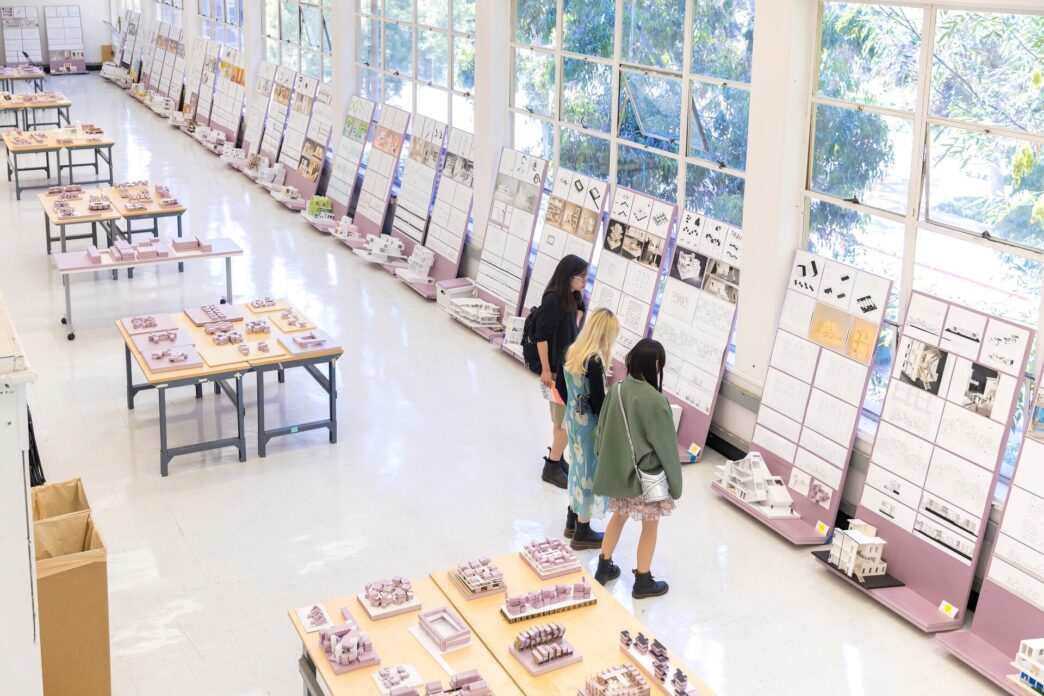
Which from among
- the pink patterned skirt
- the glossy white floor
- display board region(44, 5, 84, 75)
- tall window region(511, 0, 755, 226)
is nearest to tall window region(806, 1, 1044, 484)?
tall window region(511, 0, 755, 226)

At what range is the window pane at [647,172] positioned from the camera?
9711 mm

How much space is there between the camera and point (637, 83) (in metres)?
10.0

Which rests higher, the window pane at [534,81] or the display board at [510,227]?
the window pane at [534,81]

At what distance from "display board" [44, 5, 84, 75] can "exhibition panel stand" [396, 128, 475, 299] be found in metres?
19.5

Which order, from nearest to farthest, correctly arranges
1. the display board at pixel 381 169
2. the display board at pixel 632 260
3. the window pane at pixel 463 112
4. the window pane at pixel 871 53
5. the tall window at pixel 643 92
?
the window pane at pixel 871 53 → the tall window at pixel 643 92 → the display board at pixel 632 260 → the window pane at pixel 463 112 → the display board at pixel 381 169

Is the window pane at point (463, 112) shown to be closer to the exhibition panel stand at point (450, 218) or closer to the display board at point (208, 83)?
the exhibition panel stand at point (450, 218)

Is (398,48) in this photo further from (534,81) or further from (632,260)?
(632,260)

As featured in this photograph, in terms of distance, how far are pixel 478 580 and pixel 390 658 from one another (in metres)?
0.63

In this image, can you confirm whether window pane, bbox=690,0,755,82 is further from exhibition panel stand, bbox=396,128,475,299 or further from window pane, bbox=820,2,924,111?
exhibition panel stand, bbox=396,128,475,299

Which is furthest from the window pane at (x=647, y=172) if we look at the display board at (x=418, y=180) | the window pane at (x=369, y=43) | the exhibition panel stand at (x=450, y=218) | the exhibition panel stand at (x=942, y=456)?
the window pane at (x=369, y=43)

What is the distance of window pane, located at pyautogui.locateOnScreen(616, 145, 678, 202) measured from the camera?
382 inches

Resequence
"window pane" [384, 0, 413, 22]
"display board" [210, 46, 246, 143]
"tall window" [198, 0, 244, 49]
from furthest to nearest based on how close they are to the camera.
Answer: "tall window" [198, 0, 244, 49]
"display board" [210, 46, 246, 143]
"window pane" [384, 0, 413, 22]

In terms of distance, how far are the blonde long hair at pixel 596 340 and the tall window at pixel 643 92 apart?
258 cm

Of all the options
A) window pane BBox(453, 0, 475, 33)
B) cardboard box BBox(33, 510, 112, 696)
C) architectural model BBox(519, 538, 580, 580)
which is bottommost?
cardboard box BBox(33, 510, 112, 696)
